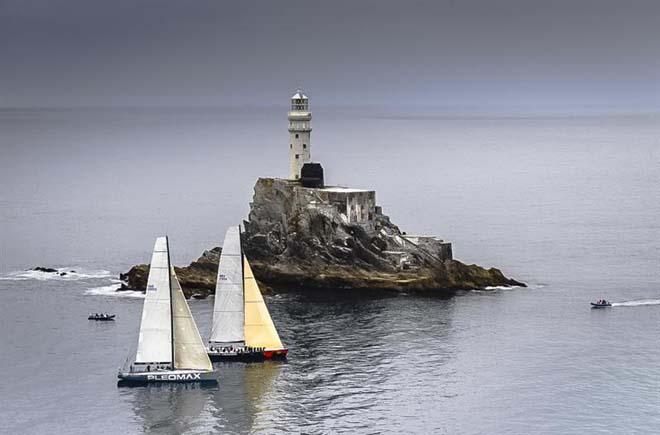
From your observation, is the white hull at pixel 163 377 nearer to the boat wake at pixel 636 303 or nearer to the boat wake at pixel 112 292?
the boat wake at pixel 112 292

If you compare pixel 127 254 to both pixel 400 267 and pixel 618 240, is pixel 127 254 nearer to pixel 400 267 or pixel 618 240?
pixel 400 267

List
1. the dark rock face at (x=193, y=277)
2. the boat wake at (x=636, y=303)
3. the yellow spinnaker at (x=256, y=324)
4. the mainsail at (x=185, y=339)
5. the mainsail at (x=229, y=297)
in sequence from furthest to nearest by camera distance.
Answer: the dark rock face at (x=193, y=277) < the boat wake at (x=636, y=303) < the mainsail at (x=229, y=297) < the yellow spinnaker at (x=256, y=324) < the mainsail at (x=185, y=339)

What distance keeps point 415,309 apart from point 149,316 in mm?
28808

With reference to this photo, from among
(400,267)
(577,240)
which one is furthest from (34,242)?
(577,240)

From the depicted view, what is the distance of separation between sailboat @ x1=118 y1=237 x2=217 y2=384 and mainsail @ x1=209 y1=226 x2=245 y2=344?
653 cm

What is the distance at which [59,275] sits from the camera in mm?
121375

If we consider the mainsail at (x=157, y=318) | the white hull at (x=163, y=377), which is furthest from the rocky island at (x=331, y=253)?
the white hull at (x=163, y=377)

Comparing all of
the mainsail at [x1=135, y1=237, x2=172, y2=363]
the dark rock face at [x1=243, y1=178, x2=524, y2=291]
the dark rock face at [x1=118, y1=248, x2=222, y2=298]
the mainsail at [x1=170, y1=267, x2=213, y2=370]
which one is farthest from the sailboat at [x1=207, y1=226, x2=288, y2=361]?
the dark rock face at [x1=243, y1=178, x2=524, y2=291]

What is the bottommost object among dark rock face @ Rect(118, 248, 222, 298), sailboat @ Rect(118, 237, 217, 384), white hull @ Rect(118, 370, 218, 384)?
white hull @ Rect(118, 370, 218, 384)

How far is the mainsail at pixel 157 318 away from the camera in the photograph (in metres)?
82.1

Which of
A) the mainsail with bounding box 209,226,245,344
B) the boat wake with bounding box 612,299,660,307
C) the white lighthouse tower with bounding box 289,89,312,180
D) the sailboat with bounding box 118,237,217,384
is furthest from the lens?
the white lighthouse tower with bounding box 289,89,312,180

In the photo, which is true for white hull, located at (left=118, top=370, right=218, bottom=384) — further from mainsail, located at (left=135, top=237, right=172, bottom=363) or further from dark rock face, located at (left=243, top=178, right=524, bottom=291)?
dark rock face, located at (left=243, top=178, right=524, bottom=291)

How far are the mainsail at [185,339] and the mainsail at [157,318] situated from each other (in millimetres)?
531

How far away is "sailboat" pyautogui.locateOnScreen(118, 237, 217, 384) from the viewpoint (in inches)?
3243
